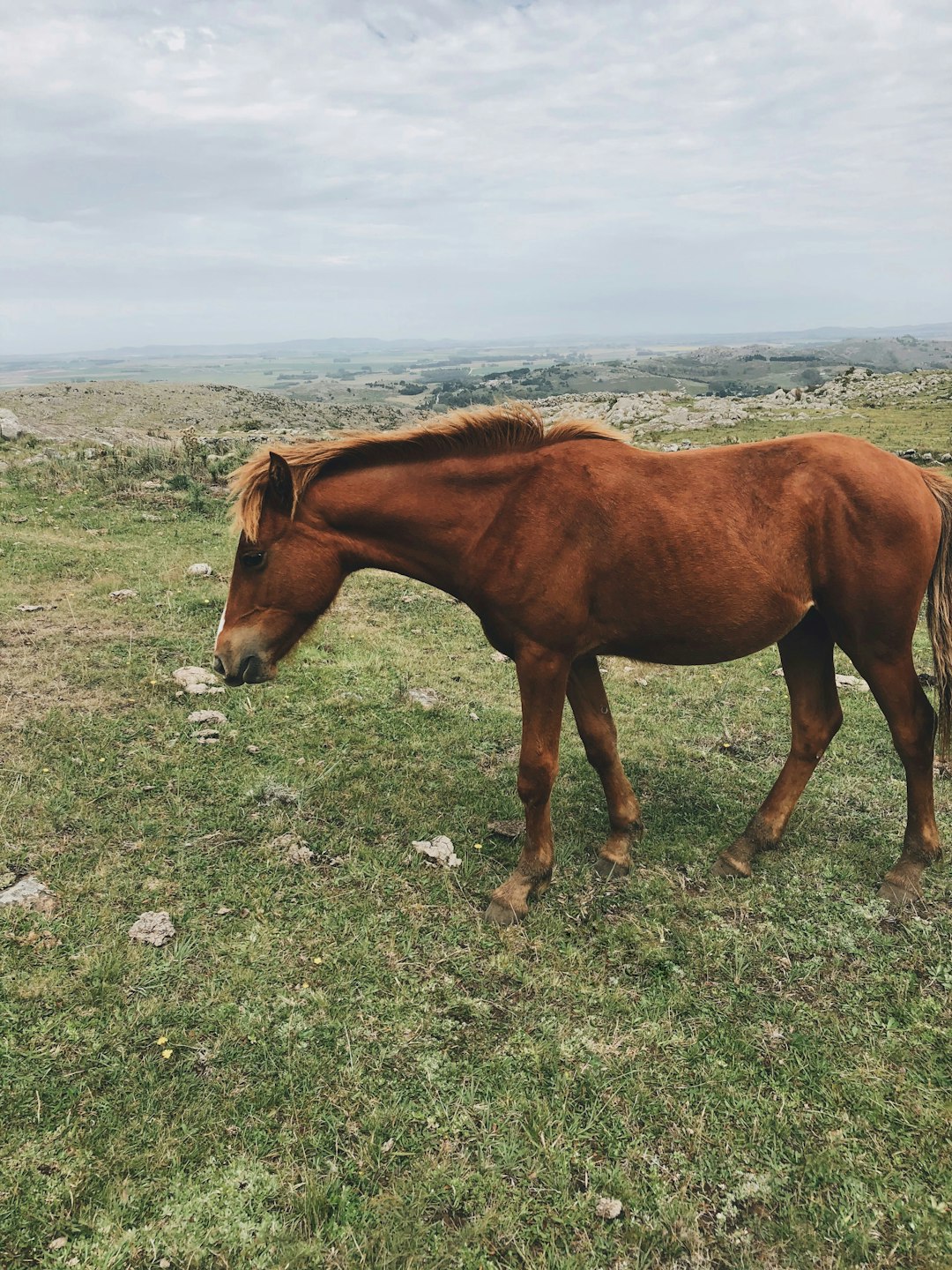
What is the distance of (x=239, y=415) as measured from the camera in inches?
1737

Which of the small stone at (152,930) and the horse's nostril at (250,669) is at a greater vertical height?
the horse's nostril at (250,669)

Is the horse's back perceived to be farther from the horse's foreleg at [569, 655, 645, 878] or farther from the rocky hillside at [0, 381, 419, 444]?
the rocky hillside at [0, 381, 419, 444]

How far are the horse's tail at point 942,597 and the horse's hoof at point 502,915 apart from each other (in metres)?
3.03

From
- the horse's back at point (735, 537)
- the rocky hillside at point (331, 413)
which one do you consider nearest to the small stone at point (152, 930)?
the horse's back at point (735, 537)

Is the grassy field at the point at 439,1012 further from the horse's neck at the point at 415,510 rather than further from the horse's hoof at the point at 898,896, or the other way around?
the horse's neck at the point at 415,510

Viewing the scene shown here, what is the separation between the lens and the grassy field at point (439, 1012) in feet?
8.91

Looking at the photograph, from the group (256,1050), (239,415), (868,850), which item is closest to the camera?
(256,1050)

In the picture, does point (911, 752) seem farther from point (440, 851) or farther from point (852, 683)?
point (852, 683)

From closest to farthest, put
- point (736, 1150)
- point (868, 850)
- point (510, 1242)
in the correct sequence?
point (510, 1242) < point (736, 1150) < point (868, 850)

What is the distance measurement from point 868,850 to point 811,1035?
1.87 metres

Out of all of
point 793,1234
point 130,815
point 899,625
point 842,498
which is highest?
point 842,498

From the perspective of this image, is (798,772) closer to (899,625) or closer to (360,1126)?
(899,625)

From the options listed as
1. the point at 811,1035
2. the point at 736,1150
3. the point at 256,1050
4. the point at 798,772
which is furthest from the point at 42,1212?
the point at 798,772

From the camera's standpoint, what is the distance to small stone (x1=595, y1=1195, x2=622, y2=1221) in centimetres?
276
